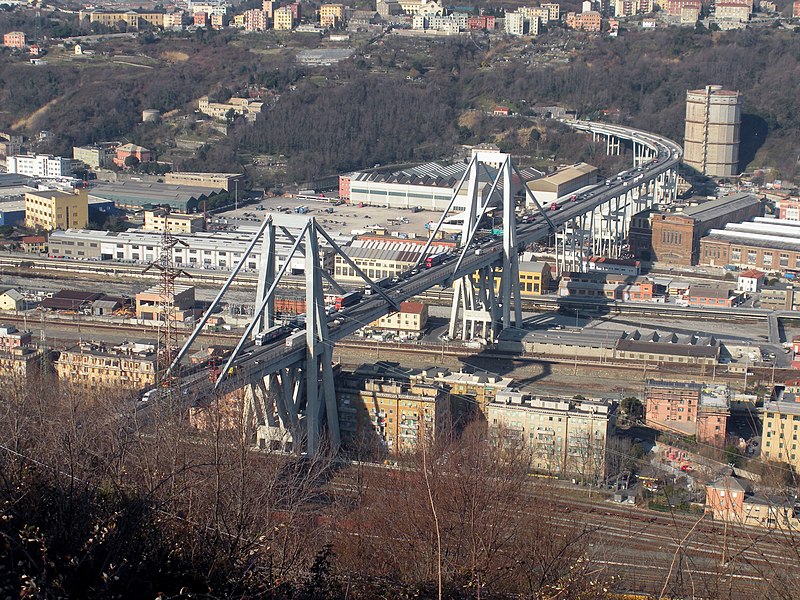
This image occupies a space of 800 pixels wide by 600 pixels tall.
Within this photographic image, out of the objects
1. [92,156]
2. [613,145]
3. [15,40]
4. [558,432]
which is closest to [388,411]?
[558,432]

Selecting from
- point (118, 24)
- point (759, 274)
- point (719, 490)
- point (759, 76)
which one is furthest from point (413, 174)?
point (118, 24)

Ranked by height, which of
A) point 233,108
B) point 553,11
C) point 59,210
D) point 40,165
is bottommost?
point 59,210

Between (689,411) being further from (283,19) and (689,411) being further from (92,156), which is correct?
(283,19)

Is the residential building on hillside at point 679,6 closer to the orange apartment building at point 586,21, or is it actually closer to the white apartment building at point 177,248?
the orange apartment building at point 586,21

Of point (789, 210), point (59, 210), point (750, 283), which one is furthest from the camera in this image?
point (789, 210)

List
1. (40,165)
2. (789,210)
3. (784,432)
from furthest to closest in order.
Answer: (40,165), (789,210), (784,432)

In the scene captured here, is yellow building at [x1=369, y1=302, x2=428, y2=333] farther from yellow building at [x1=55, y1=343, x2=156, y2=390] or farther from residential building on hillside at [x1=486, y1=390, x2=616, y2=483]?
residential building on hillside at [x1=486, y1=390, x2=616, y2=483]

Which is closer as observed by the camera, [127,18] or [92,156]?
[92,156]

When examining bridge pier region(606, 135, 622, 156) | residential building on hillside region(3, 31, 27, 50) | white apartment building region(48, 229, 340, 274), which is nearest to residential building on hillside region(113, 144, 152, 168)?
white apartment building region(48, 229, 340, 274)
